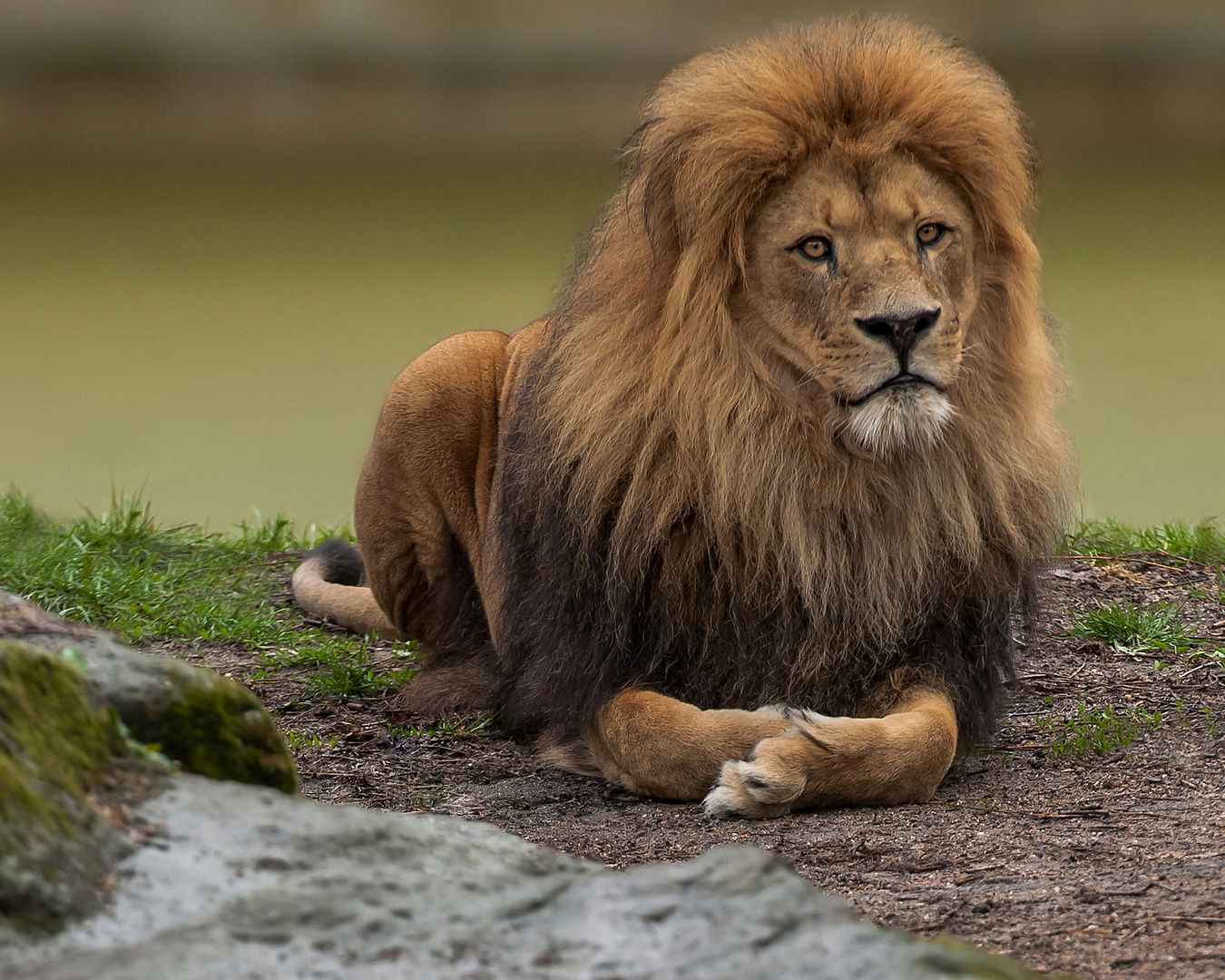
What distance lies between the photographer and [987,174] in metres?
3.30

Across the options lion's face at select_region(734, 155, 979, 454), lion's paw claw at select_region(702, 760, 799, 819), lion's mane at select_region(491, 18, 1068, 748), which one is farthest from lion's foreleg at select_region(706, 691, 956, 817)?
lion's face at select_region(734, 155, 979, 454)

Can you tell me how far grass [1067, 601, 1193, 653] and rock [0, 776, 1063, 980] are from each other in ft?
11.1

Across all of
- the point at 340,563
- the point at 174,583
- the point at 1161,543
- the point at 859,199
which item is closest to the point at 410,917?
the point at 859,199

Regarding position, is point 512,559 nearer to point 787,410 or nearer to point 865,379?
point 787,410

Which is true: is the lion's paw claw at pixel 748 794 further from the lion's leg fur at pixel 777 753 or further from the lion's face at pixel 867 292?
the lion's face at pixel 867 292

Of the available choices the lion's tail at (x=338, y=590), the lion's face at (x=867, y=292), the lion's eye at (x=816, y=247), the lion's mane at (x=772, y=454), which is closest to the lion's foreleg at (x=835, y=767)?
the lion's mane at (x=772, y=454)

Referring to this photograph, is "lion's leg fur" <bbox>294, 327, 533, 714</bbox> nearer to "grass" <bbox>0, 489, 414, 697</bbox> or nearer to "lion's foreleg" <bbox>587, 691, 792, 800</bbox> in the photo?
"grass" <bbox>0, 489, 414, 697</bbox>

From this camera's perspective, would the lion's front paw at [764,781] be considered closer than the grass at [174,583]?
Yes

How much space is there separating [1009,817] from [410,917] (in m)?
1.94

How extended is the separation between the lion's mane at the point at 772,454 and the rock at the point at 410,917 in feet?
5.36

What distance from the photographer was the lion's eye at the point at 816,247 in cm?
313

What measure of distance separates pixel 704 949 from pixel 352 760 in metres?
2.47

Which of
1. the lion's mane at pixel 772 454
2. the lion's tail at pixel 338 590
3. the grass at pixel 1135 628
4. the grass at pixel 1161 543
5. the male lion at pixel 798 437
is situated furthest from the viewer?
the grass at pixel 1161 543

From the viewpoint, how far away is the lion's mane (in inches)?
127
